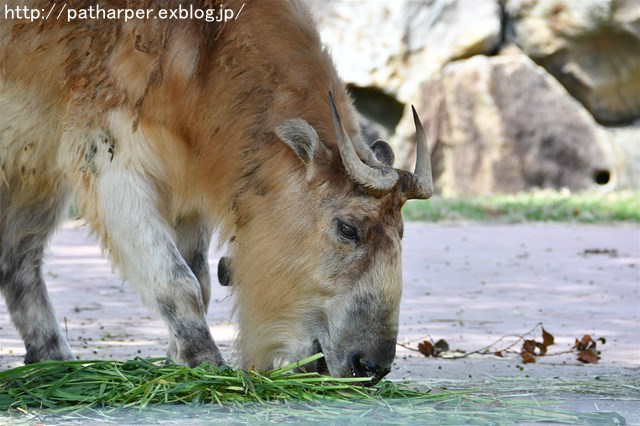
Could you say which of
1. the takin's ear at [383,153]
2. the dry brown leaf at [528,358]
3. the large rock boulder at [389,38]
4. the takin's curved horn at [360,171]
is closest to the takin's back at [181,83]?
the takin's ear at [383,153]

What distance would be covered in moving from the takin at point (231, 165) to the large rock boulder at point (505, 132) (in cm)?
1084

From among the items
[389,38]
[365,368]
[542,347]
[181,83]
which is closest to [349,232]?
[365,368]

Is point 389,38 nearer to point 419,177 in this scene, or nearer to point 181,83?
point 181,83

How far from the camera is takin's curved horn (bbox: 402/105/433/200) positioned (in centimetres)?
457

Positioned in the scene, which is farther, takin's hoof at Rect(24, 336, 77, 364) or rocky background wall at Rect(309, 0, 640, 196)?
rocky background wall at Rect(309, 0, 640, 196)

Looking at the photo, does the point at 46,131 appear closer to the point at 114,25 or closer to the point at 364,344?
the point at 114,25

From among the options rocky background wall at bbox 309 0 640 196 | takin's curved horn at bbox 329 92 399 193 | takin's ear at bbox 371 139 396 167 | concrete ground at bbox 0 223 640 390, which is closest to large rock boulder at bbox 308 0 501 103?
rocky background wall at bbox 309 0 640 196

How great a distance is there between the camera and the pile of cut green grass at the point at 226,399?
12.8 feet

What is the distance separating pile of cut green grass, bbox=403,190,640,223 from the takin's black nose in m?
8.55

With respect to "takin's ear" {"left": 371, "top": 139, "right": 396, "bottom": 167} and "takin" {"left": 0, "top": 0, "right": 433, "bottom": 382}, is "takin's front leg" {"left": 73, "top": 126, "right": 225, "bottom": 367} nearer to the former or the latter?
"takin" {"left": 0, "top": 0, "right": 433, "bottom": 382}

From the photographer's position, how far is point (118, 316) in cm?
691

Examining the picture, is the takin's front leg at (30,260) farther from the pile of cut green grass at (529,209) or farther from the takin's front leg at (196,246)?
the pile of cut green grass at (529,209)

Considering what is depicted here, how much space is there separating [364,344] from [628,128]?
13548 millimetres

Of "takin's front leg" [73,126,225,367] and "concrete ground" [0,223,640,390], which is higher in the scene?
"takin's front leg" [73,126,225,367]
